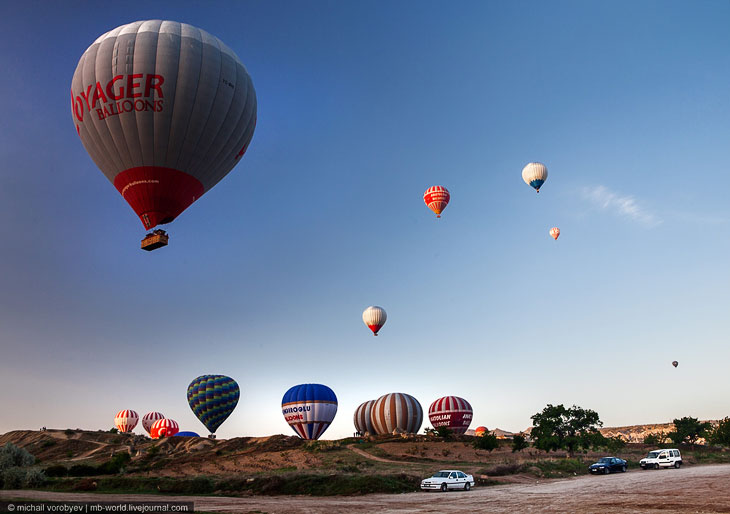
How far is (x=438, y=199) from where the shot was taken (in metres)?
69.2

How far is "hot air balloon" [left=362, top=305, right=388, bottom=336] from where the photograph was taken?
87.7m

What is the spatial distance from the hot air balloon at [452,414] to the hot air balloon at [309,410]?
67.7 feet

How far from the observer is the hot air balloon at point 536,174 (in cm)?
6375

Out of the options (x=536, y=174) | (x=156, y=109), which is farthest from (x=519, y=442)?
(x=156, y=109)

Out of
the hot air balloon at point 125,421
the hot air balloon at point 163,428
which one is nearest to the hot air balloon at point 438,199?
the hot air balloon at point 163,428

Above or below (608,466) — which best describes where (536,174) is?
above

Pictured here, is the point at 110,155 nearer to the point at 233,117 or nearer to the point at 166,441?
the point at 233,117

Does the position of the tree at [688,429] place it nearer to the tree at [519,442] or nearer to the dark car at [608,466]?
the tree at [519,442]

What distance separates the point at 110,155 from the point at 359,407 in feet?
261

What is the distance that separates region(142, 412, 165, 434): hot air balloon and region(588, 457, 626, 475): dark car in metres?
101

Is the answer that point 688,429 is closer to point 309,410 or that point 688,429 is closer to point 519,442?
point 519,442

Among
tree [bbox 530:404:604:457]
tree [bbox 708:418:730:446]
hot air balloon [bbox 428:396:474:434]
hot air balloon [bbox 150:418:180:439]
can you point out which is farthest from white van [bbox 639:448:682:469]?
hot air balloon [bbox 150:418:180:439]

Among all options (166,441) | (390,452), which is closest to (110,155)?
(390,452)

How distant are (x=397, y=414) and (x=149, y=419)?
64.3 m
